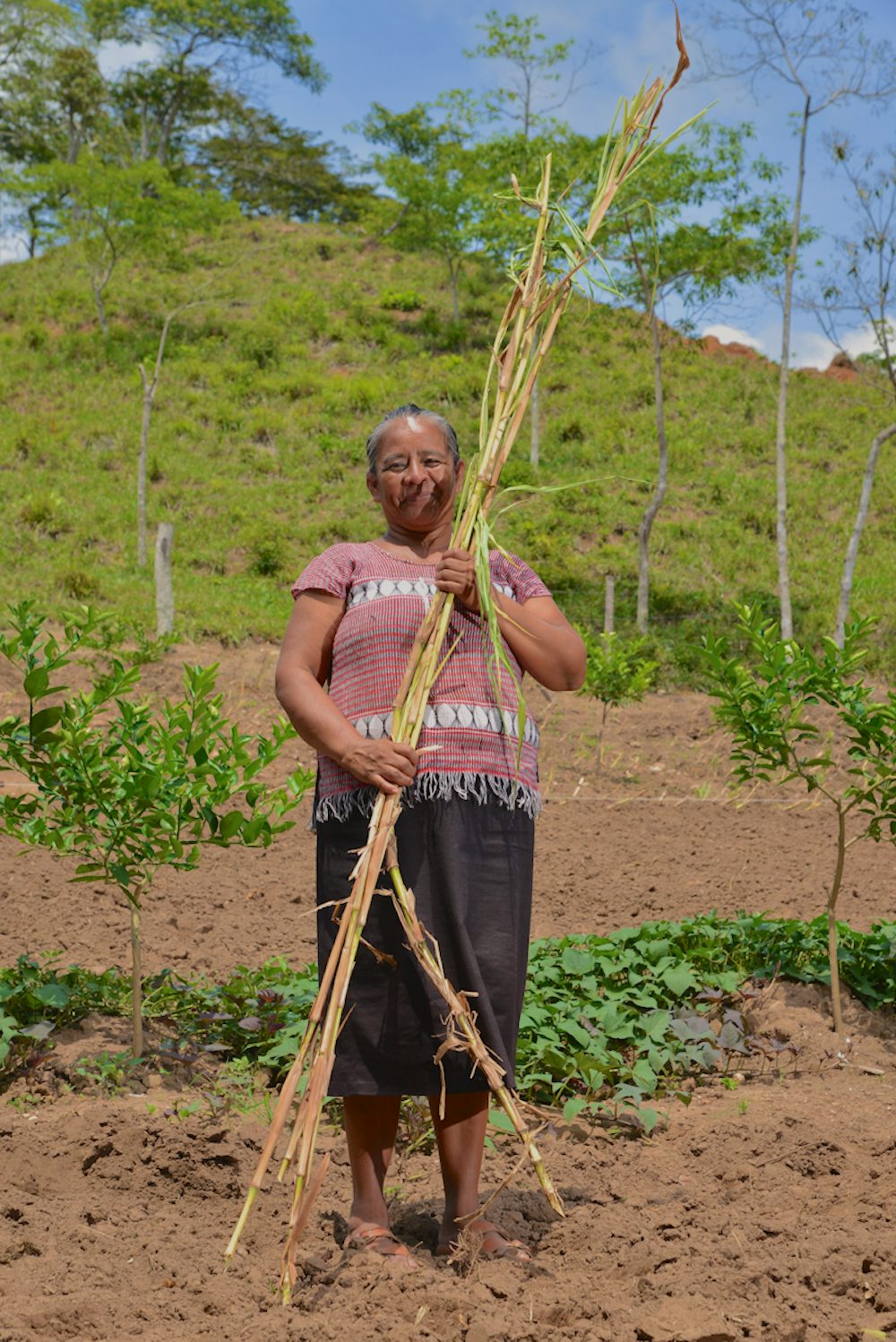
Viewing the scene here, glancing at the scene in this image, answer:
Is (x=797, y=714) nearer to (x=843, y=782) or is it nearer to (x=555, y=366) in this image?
(x=843, y=782)

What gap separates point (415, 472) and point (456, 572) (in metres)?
0.26

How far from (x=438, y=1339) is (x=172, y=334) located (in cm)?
2257

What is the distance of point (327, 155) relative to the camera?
3388 cm

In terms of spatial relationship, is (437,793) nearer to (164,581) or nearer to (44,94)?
(164,581)

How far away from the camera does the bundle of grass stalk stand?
207 centimetres

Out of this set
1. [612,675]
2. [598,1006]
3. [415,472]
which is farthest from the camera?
[612,675]

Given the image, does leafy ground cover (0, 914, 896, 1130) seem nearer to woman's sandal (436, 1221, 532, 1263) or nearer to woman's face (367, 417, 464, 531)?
woman's sandal (436, 1221, 532, 1263)

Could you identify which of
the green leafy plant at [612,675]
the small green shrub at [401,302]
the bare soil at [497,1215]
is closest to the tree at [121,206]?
the small green shrub at [401,302]

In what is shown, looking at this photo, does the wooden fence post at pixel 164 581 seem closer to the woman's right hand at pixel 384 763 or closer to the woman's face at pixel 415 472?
the woman's face at pixel 415 472

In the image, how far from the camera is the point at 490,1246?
226cm

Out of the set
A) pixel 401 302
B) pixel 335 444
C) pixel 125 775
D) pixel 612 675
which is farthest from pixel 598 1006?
pixel 401 302

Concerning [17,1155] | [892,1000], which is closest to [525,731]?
[17,1155]

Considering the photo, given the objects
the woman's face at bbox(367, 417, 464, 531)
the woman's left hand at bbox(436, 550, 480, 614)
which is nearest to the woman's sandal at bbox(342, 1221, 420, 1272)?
the woman's left hand at bbox(436, 550, 480, 614)

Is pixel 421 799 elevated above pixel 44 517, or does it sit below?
below
